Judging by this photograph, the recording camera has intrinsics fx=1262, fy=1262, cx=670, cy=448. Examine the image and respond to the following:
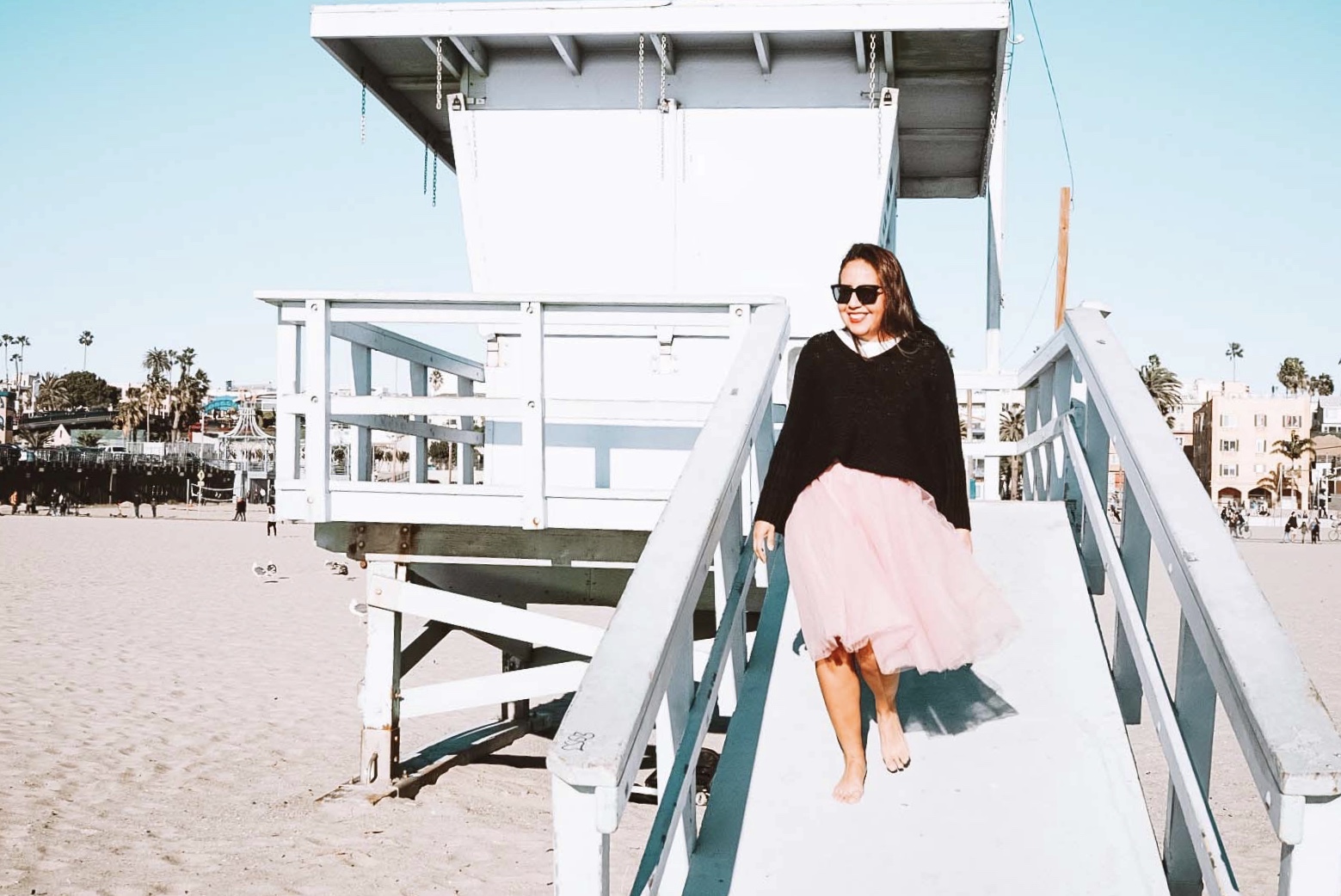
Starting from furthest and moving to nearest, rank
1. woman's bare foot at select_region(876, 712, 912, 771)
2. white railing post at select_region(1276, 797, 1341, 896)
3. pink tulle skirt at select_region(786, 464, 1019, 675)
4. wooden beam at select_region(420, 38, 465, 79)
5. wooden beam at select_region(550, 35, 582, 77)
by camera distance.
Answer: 1. wooden beam at select_region(420, 38, 465, 79)
2. wooden beam at select_region(550, 35, 582, 77)
3. woman's bare foot at select_region(876, 712, 912, 771)
4. pink tulle skirt at select_region(786, 464, 1019, 675)
5. white railing post at select_region(1276, 797, 1341, 896)

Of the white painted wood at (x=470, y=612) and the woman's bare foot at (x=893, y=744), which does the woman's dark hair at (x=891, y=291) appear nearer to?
the woman's bare foot at (x=893, y=744)

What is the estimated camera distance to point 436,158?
10305mm

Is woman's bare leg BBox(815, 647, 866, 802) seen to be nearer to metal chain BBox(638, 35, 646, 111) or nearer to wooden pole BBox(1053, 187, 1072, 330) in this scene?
metal chain BBox(638, 35, 646, 111)

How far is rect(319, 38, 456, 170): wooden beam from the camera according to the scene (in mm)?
8344

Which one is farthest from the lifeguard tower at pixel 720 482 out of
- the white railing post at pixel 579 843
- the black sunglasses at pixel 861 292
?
the black sunglasses at pixel 861 292

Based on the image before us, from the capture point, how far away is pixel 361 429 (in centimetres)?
696

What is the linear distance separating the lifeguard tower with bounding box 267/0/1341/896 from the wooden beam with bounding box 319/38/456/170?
3 centimetres

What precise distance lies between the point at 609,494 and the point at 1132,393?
2.96m

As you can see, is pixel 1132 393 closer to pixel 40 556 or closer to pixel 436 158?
pixel 436 158

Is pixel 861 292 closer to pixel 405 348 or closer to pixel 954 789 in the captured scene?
pixel 954 789

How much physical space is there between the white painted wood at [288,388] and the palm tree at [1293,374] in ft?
459

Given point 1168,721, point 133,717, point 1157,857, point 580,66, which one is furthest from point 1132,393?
point 133,717

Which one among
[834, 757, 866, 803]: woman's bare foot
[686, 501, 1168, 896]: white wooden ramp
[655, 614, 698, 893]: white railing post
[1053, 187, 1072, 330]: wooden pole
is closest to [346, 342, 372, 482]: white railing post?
[686, 501, 1168, 896]: white wooden ramp

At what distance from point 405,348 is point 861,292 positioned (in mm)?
4342
